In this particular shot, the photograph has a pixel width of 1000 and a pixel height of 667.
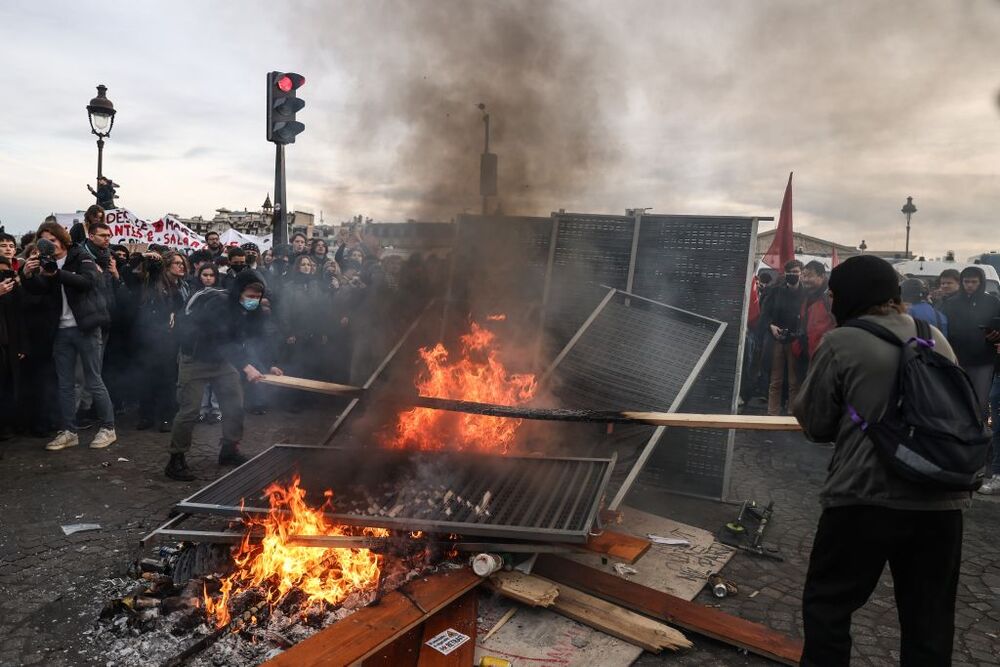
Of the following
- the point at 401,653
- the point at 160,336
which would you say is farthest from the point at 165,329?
the point at 401,653

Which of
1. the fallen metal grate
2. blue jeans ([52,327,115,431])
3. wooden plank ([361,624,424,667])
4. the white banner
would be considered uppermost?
the white banner

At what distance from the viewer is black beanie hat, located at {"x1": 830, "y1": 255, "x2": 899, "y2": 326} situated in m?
2.71

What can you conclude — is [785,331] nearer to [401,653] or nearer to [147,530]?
[401,653]

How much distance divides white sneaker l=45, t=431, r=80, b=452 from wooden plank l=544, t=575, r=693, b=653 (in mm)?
5428

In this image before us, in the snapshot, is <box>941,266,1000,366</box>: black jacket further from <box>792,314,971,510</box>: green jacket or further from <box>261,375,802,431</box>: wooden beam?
<box>792,314,971,510</box>: green jacket

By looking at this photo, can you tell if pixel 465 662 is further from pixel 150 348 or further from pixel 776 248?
pixel 776 248

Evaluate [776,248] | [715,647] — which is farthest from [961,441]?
[776,248]

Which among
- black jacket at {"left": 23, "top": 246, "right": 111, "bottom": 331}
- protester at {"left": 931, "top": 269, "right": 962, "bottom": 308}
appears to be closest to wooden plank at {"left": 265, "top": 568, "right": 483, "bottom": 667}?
black jacket at {"left": 23, "top": 246, "right": 111, "bottom": 331}

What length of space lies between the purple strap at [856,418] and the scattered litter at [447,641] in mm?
2208

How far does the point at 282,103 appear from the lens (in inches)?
302

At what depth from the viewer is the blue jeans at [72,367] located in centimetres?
634

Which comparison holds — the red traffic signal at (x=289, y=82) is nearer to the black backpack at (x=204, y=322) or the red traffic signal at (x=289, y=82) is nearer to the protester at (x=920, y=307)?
the black backpack at (x=204, y=322)

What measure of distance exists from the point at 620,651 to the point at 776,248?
9291 millimetres

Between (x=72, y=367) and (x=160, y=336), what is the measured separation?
93 cm
